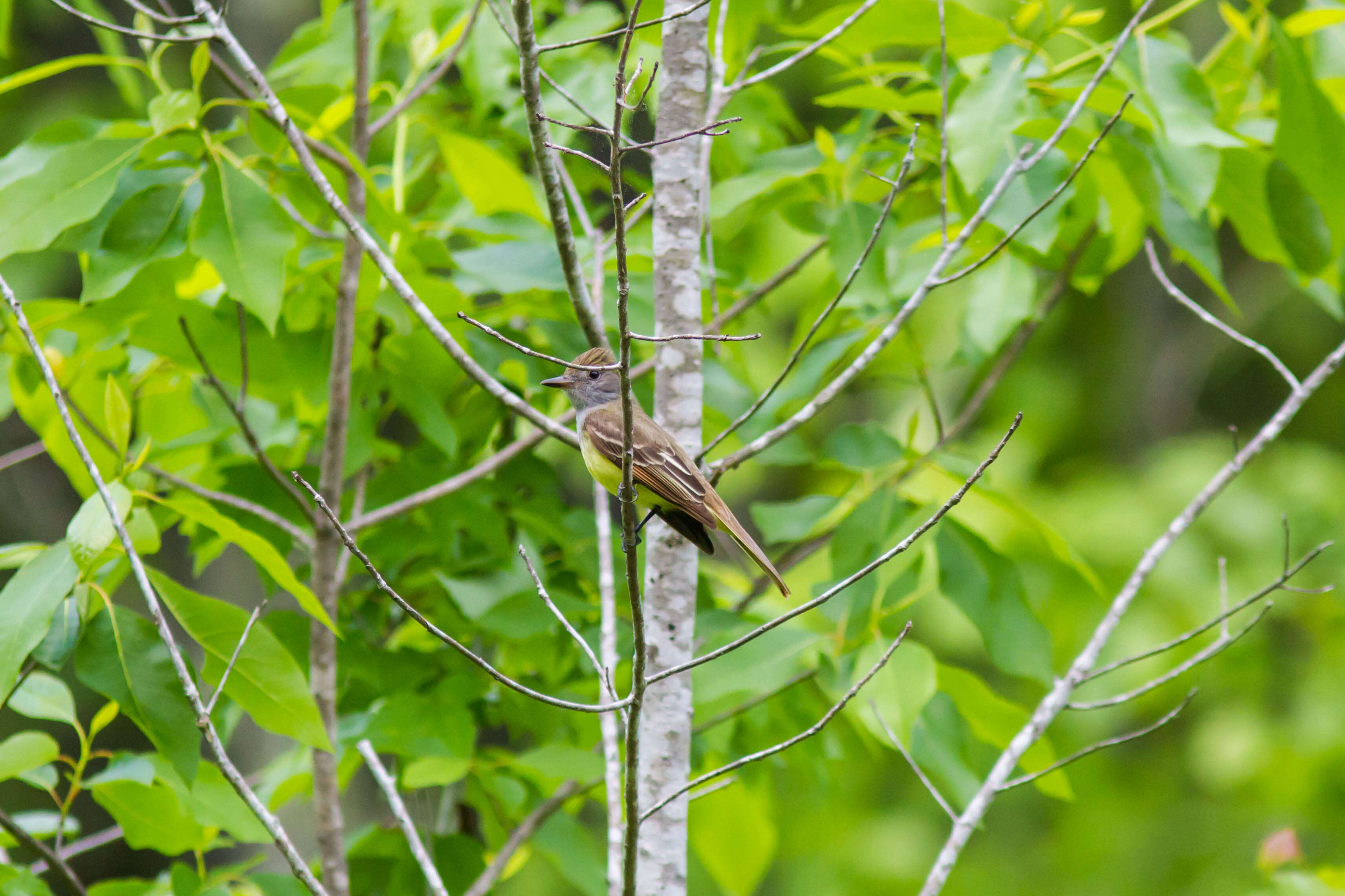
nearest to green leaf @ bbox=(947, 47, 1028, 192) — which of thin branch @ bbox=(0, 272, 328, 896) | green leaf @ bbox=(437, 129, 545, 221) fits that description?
Answer: green leaf @ bbox=(437, 129, 545, 221)

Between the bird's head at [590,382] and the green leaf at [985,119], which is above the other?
the green leaf at [985,119]

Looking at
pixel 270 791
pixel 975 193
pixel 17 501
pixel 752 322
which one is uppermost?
pixel 975 193

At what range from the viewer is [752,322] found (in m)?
7.17

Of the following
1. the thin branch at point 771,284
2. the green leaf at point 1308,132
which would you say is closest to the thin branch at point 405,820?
the thin branch at point 771,284

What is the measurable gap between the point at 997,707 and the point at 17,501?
28.7ft

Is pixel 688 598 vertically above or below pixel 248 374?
below

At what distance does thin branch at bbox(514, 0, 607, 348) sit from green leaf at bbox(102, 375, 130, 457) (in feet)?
3.42

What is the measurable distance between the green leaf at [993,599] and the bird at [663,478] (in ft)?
1.64

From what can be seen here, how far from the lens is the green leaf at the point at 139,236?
2787mm

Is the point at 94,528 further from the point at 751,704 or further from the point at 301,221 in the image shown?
the point at 751,704

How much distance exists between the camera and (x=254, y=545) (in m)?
2.54

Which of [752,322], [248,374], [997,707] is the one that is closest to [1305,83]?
[997,707]

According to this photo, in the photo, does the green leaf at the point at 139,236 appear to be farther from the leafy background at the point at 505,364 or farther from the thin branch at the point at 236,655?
the thin branch at the point at 236,655

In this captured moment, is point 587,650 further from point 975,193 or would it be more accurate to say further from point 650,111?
point 650,111
